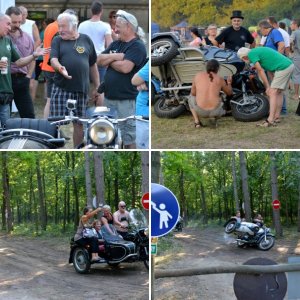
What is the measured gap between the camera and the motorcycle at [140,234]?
570 cm

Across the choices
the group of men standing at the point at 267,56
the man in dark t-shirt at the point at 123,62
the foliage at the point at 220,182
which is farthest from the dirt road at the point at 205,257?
the group of men standing at the point at 267,56

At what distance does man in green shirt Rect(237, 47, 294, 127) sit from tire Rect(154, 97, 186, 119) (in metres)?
0.76

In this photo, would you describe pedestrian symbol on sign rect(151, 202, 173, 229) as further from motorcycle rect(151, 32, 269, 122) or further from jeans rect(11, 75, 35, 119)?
jeans rect(11, 75, 35, 119)

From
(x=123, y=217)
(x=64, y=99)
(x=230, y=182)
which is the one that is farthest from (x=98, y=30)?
(x=230, y=182)

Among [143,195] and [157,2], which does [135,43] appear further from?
[143,195]

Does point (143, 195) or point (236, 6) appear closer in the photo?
point (143, 195)

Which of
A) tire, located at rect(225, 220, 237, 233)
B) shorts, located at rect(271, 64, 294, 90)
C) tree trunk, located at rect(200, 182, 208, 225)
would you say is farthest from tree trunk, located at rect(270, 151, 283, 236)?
shorts, located at rect(271, 64, 294, 90)

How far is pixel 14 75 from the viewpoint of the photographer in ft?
20.5

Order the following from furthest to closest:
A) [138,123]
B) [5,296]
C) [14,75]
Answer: [14,75] → [5,296] → [138,123]

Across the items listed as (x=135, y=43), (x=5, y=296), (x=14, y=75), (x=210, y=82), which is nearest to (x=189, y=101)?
(x=210, y=82)

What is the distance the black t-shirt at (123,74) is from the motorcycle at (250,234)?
4.25 ft

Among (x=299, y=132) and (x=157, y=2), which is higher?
(x=157, y=2)

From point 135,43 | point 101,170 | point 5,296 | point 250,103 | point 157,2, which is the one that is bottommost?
point 5,296

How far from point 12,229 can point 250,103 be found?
2.32m
